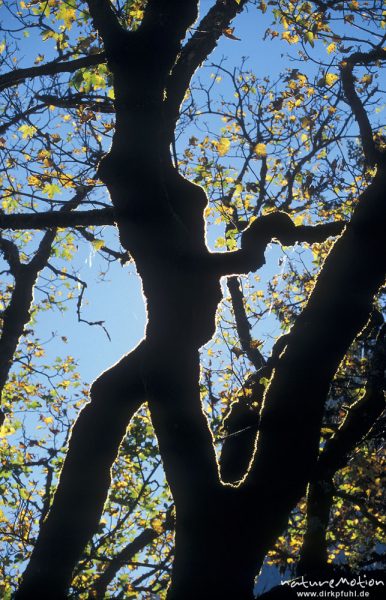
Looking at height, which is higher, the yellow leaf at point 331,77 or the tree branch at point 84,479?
the yellow leaf at point 331,77

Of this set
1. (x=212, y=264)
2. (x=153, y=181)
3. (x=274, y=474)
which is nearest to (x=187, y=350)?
(x=212, y=264)

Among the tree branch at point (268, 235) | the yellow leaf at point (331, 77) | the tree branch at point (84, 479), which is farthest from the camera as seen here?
the yellow leaf at point (331, 77)

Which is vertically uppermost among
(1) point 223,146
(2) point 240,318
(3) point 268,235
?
(1) point 223,146

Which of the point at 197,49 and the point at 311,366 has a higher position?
the point at 197,49

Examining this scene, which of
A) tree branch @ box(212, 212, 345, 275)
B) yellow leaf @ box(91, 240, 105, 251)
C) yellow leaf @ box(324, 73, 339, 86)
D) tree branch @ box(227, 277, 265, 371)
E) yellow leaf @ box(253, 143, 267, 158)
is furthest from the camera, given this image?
yellow leaf @ box(253, 143, 267, 158)

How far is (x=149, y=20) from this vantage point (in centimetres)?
475

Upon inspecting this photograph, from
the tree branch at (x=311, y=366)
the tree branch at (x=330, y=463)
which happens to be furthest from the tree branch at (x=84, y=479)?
the tree branch at (x=330, y=463)

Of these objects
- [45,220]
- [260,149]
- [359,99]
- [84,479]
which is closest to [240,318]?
[260,149]

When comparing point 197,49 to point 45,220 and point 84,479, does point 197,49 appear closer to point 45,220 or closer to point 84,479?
point 45,220

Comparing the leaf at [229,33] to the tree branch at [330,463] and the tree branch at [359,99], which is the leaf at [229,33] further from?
the tree branch at [330,463]

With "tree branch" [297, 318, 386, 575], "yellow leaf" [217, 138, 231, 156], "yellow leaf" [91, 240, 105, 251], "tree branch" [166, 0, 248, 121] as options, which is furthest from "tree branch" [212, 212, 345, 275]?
"yellow leaf" [217, 138, 231, 156]

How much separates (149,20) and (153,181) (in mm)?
1870

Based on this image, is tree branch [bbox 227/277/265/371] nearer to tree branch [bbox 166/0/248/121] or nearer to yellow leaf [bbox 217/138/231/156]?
yellow leaf [bbox 217/138/231/156]

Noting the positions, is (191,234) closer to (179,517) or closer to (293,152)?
(179,517)
